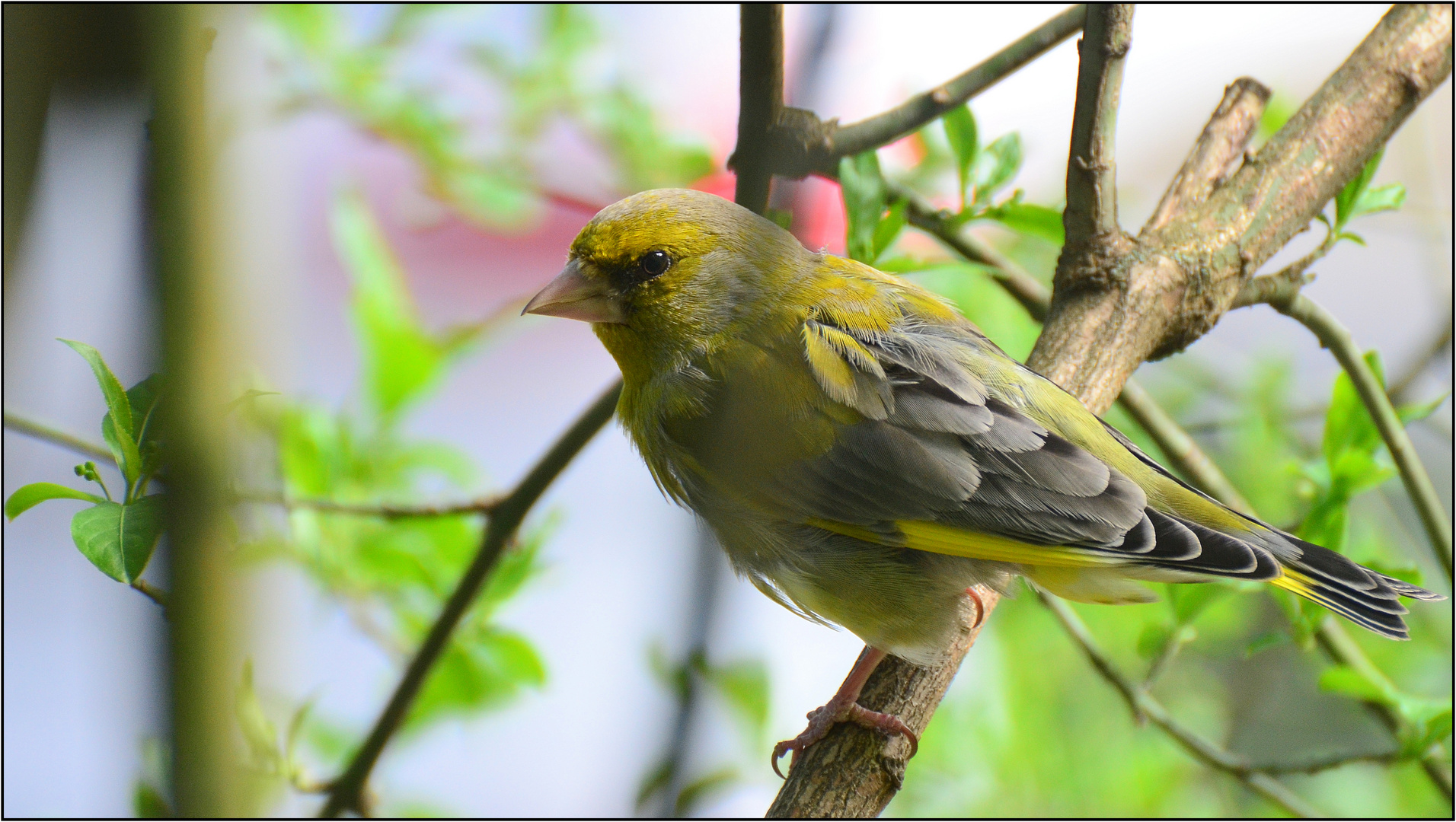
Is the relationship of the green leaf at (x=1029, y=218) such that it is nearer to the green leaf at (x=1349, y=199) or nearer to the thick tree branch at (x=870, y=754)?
the green leaf at (x=1349, y=199)

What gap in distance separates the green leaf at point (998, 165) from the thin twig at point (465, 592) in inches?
26.7

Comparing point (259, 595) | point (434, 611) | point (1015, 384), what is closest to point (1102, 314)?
point (1015, 384)

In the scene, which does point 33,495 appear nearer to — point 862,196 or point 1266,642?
point 862,196

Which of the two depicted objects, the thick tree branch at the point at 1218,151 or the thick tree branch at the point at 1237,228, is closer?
the thick tree branch at the point at 1237,228

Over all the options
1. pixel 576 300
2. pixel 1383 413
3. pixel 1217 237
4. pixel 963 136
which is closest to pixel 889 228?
pixel 963 136

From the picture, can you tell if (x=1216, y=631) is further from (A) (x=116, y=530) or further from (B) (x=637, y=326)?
(A) (x=116, y=530)

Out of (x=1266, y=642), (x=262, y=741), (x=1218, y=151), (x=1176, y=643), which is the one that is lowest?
(x=262, y=741)

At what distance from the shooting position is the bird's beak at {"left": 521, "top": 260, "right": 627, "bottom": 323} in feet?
5.20

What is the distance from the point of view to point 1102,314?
5.70ft

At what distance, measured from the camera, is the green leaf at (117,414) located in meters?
0.82

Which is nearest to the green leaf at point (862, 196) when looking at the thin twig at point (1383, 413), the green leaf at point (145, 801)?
the thin twig at point (1383, 413)

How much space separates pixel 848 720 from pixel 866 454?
38cm

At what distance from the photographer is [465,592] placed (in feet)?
5.37

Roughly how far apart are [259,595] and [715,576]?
35 cm
